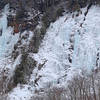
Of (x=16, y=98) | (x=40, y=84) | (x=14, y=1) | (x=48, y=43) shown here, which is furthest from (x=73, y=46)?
(x=14, y=1)

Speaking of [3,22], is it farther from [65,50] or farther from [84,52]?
[84,52]

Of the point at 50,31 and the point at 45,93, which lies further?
the point at 50,31

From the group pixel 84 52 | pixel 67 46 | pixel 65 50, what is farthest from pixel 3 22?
pixel 84 52

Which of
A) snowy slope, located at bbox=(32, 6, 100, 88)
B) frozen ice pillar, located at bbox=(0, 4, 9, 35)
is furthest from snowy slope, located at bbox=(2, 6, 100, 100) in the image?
frozen ice pillar, located at bbox=(0, 4, 9, 35)

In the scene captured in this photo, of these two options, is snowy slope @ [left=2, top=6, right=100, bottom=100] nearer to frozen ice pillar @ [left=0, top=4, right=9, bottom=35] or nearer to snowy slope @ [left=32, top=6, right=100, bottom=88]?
snowy slope @ [left=32, top=6, right=100, bottom=88]

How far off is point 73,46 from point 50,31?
5.06m

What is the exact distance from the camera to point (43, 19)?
43.8m

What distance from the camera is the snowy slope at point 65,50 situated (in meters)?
34.6

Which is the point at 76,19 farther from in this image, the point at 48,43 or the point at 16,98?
the point at 16,98

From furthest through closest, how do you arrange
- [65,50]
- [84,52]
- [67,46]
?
[67,46] < [65,50] < [84,52]

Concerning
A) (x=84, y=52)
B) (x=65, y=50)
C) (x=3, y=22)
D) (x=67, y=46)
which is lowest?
(x=84, y=52)

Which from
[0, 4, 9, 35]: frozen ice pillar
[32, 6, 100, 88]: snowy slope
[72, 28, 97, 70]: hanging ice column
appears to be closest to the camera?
[72, 28, 97, 70]: hanging ice column

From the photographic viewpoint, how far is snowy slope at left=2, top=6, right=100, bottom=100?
113 feet

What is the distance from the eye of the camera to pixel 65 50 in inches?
1489
